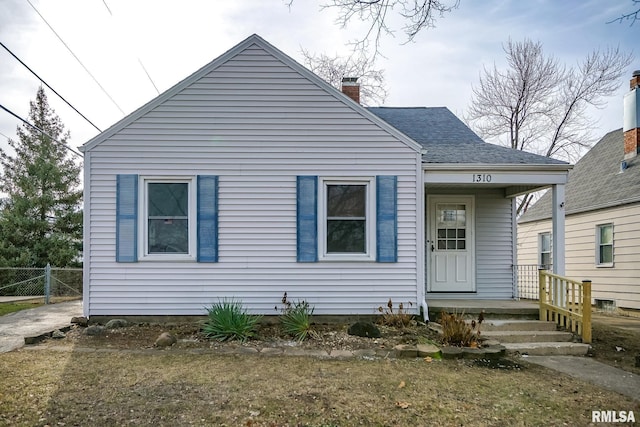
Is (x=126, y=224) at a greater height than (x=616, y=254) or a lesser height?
greater

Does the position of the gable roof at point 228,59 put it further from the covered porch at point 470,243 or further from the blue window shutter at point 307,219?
the covered porch at point 470,243

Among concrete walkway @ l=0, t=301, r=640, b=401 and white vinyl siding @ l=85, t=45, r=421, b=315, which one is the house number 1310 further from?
concrete walkway @ l=0, t=301, r=640, b=401

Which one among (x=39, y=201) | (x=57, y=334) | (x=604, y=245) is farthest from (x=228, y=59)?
(x=39, y=201)

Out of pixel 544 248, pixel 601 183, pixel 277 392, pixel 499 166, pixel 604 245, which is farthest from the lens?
pixel 544 248

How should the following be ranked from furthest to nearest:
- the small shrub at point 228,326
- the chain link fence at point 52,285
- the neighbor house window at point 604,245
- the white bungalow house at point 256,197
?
the chain link fence at point 52,285 < the neighbor house window at point 604,245 < the white bungalow house at point 256,197 < the small shrub at point 228,326

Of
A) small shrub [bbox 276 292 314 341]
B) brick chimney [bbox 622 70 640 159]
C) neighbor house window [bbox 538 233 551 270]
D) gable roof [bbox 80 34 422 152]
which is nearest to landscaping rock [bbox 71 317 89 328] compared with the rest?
gable roof [bbox 80 34 422 152]

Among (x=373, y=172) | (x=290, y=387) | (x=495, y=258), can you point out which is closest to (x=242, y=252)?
(x=373, y=172)

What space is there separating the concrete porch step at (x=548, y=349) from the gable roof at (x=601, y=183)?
6.66 metres

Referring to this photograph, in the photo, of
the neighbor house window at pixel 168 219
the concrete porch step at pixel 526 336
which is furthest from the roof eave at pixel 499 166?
the neighbor house window at pixel 168 219

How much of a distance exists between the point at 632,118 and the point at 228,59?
11.7 metres

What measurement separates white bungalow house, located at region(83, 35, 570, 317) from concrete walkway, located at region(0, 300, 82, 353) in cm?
93

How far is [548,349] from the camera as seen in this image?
6672 mm

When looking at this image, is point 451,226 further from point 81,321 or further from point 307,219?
point 81,321

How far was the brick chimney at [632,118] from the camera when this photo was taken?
1253cm
